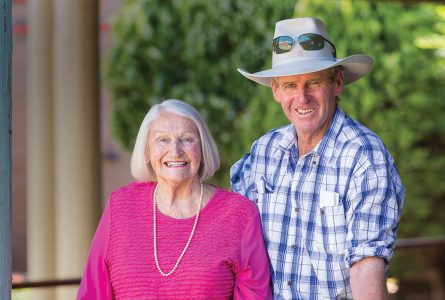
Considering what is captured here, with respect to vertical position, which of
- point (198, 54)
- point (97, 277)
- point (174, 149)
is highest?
point (198, 54)

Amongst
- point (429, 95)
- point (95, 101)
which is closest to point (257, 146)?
point (95, 101)

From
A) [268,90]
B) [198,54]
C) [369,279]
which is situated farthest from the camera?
[198,54]

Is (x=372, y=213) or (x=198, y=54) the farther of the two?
(x=198, y=54)

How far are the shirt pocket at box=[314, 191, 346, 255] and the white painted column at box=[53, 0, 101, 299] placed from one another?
2718mm

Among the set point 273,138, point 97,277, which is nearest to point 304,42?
point 273,138

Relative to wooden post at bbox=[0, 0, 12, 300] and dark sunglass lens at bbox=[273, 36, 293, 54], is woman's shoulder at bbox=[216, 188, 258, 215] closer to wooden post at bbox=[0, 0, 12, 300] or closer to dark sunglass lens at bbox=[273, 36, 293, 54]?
dark sunglass lens at bbox=[273, 36, 293, 54]

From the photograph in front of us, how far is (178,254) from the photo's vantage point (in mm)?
2555

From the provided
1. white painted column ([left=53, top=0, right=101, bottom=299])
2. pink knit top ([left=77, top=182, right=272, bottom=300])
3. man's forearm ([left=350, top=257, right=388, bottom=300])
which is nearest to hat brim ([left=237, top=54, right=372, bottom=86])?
pink knit top ([left=77, top=182, right=272, bottom=300])

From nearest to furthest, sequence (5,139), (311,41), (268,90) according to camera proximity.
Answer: (5,139) → (311,41) → (268,90)

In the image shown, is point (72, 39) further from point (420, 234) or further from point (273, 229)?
point (420, 234)

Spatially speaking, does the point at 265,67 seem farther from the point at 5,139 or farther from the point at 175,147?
the point at 5,139

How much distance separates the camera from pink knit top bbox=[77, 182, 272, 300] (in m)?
2.53

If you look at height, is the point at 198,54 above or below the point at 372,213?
above

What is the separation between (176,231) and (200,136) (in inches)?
11.2
